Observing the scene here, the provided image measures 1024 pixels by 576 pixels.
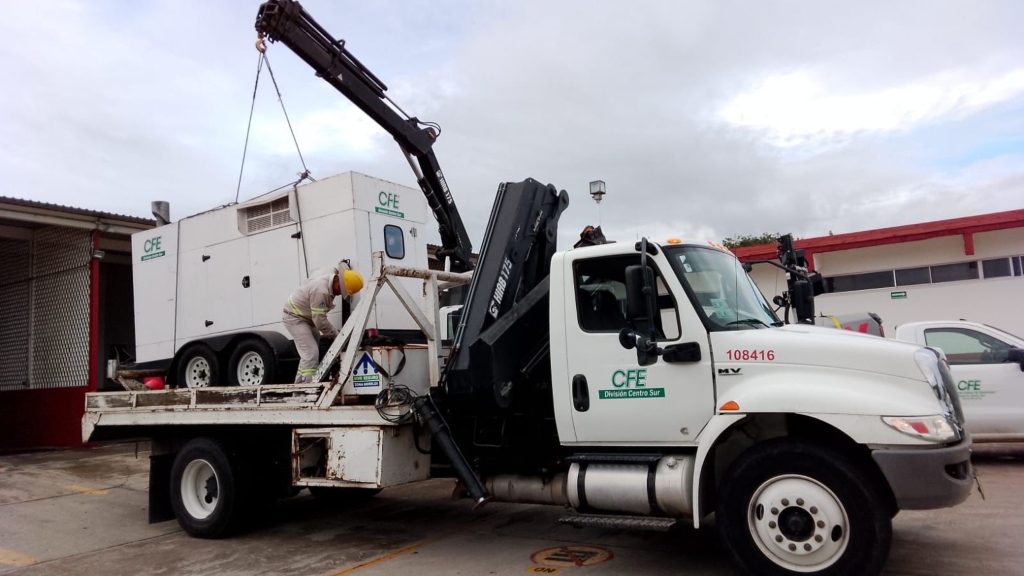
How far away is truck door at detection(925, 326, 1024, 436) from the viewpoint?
826 centimetres

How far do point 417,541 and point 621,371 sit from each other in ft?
9.01

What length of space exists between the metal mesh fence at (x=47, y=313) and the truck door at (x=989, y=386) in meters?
14.9

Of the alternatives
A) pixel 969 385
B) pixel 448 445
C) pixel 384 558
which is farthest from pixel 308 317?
pixel 969 385

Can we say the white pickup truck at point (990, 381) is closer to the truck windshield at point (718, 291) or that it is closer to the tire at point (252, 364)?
the truck windshield at point (718, 291)

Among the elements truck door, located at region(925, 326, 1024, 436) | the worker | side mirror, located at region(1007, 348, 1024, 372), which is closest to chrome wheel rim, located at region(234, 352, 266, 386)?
the worker

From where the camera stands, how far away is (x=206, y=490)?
7453 millimetres

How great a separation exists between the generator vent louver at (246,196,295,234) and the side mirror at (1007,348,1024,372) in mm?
8383

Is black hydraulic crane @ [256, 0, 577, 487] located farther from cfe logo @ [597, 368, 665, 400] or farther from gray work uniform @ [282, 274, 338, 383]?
gray work uniform @ [282, 274, 338, 383]

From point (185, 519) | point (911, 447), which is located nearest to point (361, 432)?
point (185, 519)

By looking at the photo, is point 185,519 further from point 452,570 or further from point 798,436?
point 798,436

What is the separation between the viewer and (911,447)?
425cm

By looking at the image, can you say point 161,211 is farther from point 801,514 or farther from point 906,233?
point 906,233

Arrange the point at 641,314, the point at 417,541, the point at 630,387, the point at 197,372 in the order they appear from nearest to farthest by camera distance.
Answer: the point at 641,314, the point at 630,387, the point at 417,541, the point at 197,372

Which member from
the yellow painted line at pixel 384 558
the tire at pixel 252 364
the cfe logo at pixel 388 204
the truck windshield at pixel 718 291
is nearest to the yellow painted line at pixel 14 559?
the tire at pixel 252 364
